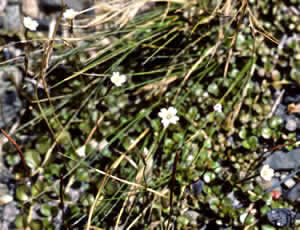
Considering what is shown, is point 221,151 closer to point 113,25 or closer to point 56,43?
point 113,25

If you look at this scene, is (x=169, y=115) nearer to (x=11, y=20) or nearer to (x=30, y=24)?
(x=30, y=24)

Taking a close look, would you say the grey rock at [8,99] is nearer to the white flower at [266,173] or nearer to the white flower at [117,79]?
the white flower at [117,79]

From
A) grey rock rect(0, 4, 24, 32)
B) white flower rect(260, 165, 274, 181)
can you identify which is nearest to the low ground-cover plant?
white flower rect(260, 165, 274, 181)

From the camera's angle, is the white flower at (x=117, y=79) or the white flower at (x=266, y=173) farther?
the white flower at (x=117, y=79)

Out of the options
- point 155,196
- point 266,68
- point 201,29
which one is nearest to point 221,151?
point 155,196

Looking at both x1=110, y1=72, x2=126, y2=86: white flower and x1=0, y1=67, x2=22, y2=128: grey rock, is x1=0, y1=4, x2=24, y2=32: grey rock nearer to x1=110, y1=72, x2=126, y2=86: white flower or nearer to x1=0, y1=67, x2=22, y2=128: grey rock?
x1=0, y1=67, x2=22, y2=128: grey rock

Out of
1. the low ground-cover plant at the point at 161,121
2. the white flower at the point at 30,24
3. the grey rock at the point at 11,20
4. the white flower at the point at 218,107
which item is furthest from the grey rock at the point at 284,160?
the grey rock at the point at 11,20
